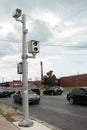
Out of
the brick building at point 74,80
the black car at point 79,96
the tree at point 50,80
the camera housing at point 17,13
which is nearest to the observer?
the camera housing at point 17,13

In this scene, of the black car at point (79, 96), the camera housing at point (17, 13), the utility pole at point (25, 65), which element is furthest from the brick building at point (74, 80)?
the camera housing at point (17, 13)

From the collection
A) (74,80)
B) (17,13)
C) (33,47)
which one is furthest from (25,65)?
(74,80)

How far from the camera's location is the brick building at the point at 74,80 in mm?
66125

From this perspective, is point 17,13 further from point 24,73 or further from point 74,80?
point 74,80

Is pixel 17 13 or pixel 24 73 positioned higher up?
pixel 17 13

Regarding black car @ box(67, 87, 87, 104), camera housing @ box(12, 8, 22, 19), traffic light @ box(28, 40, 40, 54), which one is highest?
camera housing @ box(12, 8, 22, 19)

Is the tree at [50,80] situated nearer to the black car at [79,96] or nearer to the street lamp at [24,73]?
the black car at [79,96]

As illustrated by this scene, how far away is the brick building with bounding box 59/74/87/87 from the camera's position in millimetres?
66125

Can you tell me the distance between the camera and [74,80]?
7156 cm

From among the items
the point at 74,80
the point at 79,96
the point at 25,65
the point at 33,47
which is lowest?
the point at 79,96

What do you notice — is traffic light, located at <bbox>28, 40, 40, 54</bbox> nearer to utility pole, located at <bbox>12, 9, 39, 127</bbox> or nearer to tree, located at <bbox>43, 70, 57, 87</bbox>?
utility pole, located at <bbox>12, 9, 39, 127</bbox>

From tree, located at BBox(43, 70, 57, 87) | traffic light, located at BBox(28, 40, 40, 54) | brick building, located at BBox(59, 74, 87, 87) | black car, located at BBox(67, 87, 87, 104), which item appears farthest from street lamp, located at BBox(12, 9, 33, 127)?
tree, located at BBox(43, 70, 57, 87)

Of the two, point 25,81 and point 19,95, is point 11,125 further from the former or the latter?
point 19,95

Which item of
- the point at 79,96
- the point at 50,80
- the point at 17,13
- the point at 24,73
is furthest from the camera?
the point at 50,80
